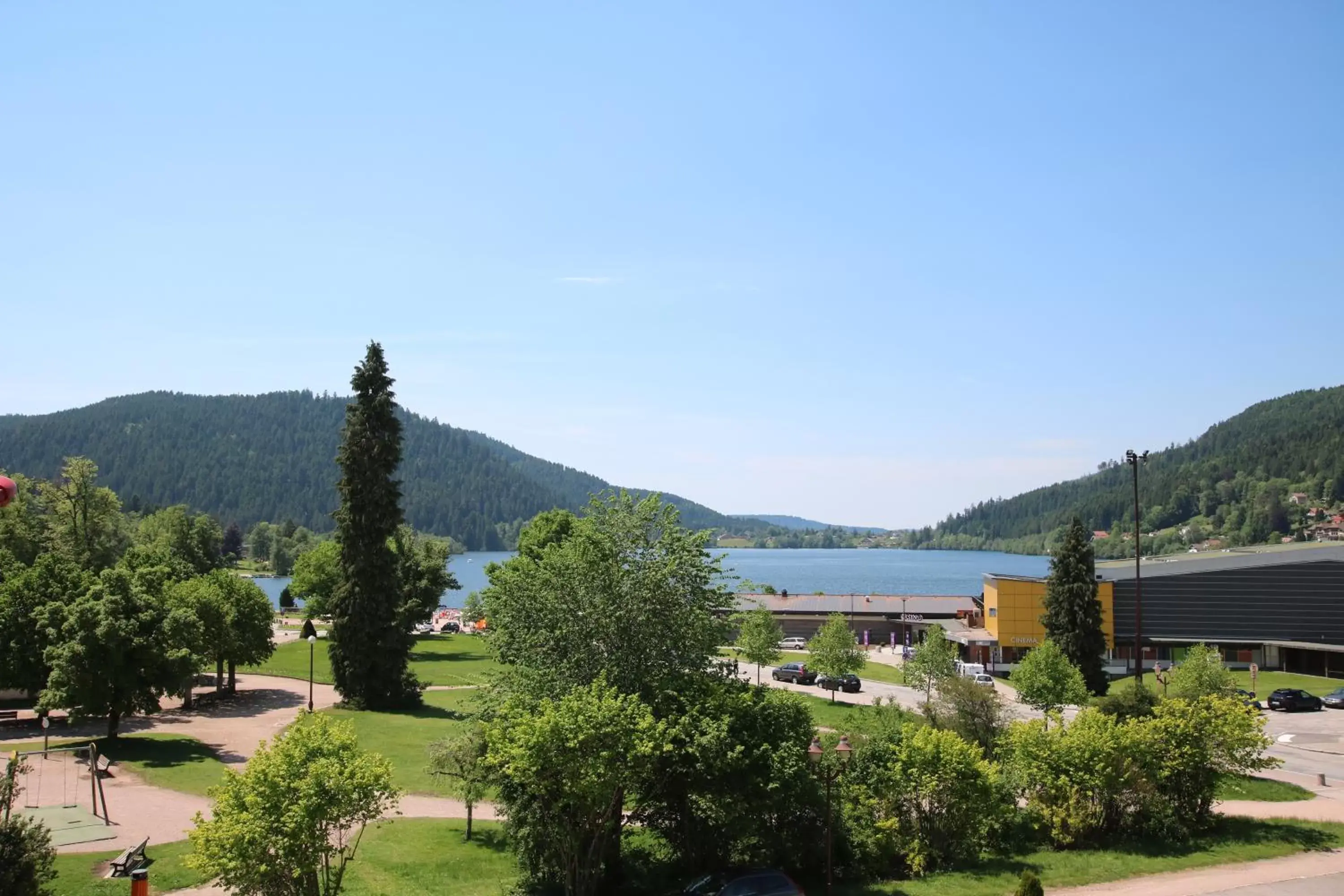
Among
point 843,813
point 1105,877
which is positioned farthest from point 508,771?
point 1105,877

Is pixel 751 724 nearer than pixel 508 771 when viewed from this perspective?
No

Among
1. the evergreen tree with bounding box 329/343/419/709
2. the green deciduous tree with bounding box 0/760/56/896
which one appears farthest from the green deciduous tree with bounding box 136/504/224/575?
the green deciduous tree with bounding box 0/760/56/896

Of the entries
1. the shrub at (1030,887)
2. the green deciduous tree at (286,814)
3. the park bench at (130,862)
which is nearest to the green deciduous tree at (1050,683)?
the shrub at (1030,887)

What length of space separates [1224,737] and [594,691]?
57.1 ft

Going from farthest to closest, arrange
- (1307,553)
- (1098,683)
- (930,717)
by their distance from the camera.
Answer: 1. (1307,553)
2. (1098,683)
3. (930,717)

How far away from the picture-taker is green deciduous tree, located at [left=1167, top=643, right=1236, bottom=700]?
37594 mm

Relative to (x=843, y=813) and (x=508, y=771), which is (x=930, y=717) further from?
(x=508, y=771)

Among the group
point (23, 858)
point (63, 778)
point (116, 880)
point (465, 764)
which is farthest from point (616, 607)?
point (63, 778)

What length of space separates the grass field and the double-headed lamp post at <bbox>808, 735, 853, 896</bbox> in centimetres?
2009

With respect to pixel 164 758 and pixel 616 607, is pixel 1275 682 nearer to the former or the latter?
pixel 616 607

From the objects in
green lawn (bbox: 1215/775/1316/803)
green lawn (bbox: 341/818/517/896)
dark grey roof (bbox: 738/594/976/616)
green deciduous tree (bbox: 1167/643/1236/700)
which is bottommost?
green lawn (bbox: 341/818/517/896)

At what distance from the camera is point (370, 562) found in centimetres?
4641

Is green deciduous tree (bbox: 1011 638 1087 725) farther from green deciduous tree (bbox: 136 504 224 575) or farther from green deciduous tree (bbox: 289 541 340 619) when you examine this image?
green deciduous tree (bbox: 136 504 224 575)

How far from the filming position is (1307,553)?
211 ft
